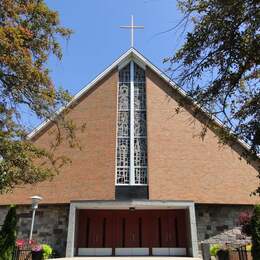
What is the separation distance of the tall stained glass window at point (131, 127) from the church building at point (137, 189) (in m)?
0.06

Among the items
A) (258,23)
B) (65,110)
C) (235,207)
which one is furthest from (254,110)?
(235,207)

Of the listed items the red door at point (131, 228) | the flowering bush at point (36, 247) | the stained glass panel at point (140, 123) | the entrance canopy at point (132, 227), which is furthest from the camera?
the stained glass panel at point (140, 123)

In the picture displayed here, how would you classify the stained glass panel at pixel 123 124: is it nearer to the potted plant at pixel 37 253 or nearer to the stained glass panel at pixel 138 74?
the stained glass panel at pixel 138 74

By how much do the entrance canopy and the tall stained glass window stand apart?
71.1 inches

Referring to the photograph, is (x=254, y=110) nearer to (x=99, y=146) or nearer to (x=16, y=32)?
(x=16, y=32)

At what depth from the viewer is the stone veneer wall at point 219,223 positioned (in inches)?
701

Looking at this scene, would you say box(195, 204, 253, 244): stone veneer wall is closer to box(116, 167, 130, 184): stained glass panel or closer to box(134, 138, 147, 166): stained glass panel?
box(134, 138, 147, 166): stained glass panel

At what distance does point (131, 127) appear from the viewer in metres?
20.0

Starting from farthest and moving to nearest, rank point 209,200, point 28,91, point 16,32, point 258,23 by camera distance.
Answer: point 209,200 → point 28,91 → point 16,32 → point 258,23

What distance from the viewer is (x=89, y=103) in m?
20.6

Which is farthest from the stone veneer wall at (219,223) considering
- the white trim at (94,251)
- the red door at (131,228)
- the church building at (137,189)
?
the white trim at (94,251)

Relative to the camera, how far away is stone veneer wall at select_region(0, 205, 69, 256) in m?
17.9

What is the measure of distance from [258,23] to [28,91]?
20.4ft

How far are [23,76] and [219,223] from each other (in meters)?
13.6
